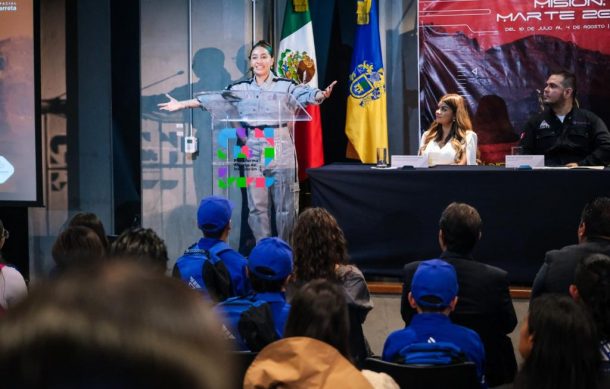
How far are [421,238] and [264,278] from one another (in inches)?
88.6

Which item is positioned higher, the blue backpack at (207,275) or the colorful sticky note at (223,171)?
the colorful sticky note at (223,171)

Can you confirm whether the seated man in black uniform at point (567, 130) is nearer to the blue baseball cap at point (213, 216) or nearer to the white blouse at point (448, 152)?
the white blouse at point (448, 152)

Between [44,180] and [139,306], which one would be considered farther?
[44,180]

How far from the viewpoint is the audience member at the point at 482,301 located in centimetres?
304

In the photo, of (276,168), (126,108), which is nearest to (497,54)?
(276,168)

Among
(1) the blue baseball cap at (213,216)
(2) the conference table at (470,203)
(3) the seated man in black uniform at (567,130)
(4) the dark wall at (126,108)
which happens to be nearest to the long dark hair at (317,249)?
(1) the blue baseball cap at (213,216)

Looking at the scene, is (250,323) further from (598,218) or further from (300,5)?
(300,5)

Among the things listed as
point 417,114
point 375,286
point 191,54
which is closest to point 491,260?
point 375,286

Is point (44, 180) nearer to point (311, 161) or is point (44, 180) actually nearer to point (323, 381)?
point (311, 161)

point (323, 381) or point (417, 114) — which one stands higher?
point (417, 114)

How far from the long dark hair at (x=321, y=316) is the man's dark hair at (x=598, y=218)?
160 cm

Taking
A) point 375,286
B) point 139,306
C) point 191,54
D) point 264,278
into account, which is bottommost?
point 375,286

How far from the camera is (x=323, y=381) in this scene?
5.44 feet

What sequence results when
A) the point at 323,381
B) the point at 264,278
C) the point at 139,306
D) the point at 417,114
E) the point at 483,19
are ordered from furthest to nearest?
the point at 417,114
the point at 483,19
the point at 264,278
the point at 323,381
the point at 139,306
